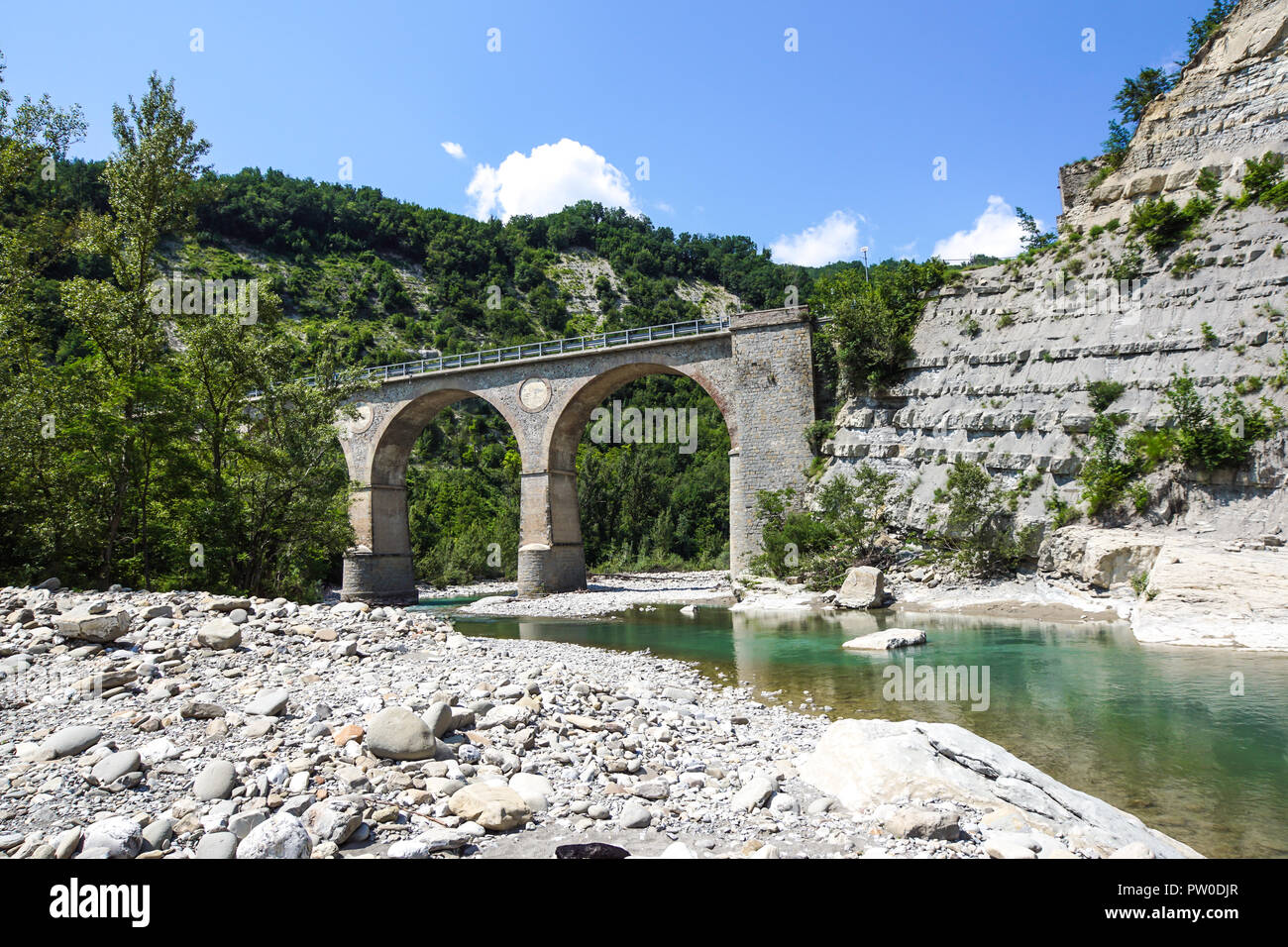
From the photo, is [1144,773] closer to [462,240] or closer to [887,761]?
[887,761]

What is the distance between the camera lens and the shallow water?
5.46 metres

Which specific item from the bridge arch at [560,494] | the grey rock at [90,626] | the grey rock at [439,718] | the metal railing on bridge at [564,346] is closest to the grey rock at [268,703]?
the grey rock at [439,718]

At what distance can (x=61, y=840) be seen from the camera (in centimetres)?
351

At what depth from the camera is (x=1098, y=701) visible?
27.8 feet

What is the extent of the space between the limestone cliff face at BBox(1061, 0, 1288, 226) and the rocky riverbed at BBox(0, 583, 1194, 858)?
22445mm

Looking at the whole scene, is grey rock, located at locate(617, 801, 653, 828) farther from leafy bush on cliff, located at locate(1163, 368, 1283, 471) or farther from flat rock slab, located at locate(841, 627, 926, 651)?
leafy bush on cliff, located at locate(1163, 368, 1283, 471)

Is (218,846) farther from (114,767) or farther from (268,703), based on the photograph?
(268,703)

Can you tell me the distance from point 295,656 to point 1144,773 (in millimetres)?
8426

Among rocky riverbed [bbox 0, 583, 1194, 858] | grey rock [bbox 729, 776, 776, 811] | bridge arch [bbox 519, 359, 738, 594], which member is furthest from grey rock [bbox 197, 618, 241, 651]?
bridge arch [bbox 519, 359, 738, 594]

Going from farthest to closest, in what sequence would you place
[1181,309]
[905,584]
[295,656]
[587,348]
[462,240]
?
[462,240]
[587,348]
[905,584]
[1181,309]
[295,656]

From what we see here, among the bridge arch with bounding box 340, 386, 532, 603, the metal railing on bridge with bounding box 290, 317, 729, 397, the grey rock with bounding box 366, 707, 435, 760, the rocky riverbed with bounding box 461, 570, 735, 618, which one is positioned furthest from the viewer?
the bridge arch with bounding box 340, 386, 532, 603
